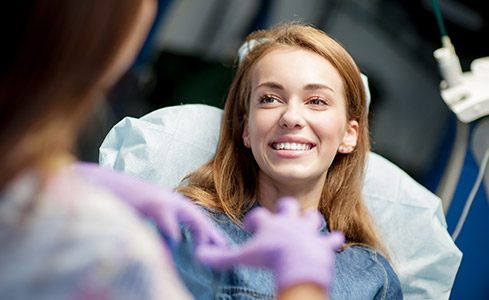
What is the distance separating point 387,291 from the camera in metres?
1.46

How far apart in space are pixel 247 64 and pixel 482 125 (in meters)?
0.49

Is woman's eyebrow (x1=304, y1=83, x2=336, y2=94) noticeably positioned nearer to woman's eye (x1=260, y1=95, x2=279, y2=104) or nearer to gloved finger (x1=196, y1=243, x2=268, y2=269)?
woman's eye (x1=260, y1=95, x2=279, y2=104)

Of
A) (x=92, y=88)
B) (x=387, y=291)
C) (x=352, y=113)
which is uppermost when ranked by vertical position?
(x=92, y=88)

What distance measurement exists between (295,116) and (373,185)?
0.39 metres

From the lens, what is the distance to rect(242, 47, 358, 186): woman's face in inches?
55.7

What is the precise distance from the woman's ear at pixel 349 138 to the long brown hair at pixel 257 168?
0.01m

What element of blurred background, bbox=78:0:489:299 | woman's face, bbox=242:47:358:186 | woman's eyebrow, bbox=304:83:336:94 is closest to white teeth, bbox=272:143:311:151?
woman's face, bbox=242:47:358:186

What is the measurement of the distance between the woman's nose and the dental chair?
28 centimetres

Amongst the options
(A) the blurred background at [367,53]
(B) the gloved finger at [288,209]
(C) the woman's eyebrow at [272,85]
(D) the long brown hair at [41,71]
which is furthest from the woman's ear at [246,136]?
(A) the blurred background at [367,53]

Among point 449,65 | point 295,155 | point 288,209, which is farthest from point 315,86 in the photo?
point 288,209

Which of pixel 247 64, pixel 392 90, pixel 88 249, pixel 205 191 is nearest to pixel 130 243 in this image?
pixel 88 249

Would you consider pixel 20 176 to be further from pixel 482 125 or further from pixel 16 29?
pixel 482 125

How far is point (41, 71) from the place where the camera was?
0.72m

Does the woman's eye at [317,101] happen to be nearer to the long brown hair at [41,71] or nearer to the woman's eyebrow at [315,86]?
the woman's eyebrow at [315,86]
